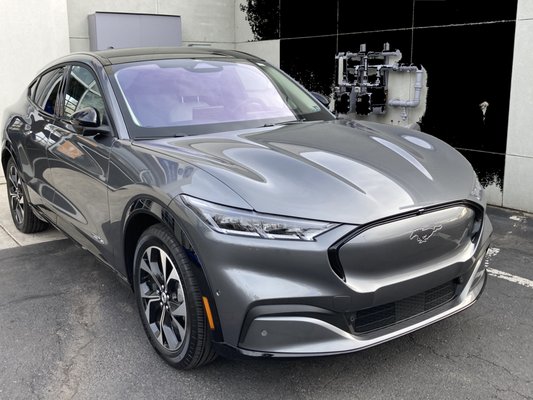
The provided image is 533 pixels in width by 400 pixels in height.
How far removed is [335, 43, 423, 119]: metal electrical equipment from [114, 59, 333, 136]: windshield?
3.79 metres

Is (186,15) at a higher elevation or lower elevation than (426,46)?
higher

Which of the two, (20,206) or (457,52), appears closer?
(20,206)

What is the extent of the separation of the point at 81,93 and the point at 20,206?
2039mm

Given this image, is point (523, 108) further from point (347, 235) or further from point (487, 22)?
point (347, 235)

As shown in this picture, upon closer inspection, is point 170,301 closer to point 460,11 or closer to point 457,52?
point 457,52

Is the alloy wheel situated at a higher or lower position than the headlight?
lower

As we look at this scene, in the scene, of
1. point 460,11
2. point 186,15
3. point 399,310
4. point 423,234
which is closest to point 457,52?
point 460,11

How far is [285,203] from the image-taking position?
8.28 ft

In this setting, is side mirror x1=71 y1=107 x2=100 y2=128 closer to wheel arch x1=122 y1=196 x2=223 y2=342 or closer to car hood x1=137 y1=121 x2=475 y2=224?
car hood x1=137 y1=121 x2=475 y2=224

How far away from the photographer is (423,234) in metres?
2.62

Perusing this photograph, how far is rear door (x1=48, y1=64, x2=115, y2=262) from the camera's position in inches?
137

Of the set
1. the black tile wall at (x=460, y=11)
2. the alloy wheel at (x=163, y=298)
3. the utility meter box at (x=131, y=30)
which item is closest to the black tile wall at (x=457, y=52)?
the black tile wall at (x=460, y=11)

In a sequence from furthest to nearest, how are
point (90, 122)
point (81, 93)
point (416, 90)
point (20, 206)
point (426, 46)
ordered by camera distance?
1. point (416, 90)
2. point (426, 46)
3. point (20, 206)
4. point (81, 93)
5. point (90, 122)

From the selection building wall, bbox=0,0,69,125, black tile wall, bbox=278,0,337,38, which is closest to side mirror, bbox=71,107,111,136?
building wall, bbox=0,0,69,125
